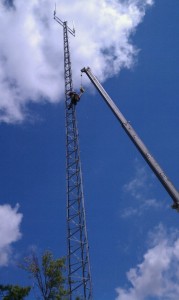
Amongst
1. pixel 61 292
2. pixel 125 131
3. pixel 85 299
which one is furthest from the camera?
pixel 61 292

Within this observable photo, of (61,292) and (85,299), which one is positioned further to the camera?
(61,292)

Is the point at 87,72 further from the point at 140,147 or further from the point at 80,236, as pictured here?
the point at 80,236

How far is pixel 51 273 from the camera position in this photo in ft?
99.1

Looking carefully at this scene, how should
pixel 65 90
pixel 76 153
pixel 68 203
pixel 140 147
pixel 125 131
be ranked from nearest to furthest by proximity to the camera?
1. pixel 140 147
2. pixel 125 131
3. pixel 68 203
4. pixel 76 153
5. pixel 65 90

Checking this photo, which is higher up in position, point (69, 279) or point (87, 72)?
point (87, 72)

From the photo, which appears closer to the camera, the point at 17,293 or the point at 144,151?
the point at 144,151

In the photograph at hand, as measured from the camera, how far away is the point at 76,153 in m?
36.0

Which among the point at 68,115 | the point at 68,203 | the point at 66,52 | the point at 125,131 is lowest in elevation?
the point at 125,131

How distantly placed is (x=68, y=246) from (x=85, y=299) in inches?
193

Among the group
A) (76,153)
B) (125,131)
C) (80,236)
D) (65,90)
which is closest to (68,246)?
(80,236)

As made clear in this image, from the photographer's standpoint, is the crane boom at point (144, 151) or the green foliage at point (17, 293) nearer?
the crane boom at point (144, 151)

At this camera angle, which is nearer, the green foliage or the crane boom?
the crane boom

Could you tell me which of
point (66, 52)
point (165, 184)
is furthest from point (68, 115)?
point (165, 184)

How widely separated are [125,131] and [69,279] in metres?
14.7
